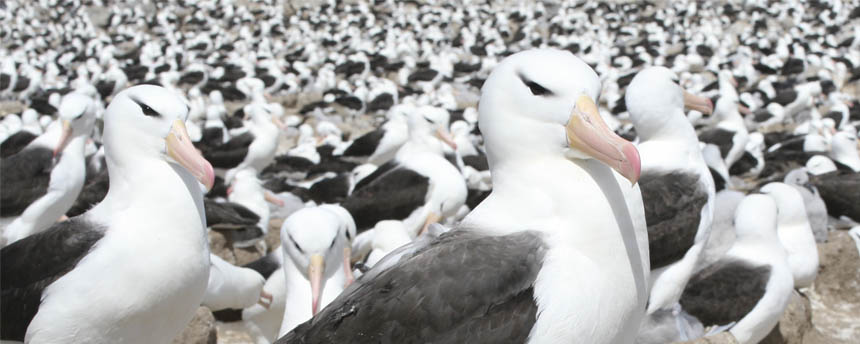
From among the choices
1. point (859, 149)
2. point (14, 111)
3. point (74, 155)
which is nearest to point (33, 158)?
point (74, 155)

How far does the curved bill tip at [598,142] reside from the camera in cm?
272

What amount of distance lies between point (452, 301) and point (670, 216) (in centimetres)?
272

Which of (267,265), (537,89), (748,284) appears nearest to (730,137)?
(748,284)

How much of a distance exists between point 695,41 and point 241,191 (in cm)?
2549

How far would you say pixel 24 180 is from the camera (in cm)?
741

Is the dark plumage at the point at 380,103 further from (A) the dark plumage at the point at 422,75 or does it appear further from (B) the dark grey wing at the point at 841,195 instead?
(B) the dark grey wing at the point at 841,195

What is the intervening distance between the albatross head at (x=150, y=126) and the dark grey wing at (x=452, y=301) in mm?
1297

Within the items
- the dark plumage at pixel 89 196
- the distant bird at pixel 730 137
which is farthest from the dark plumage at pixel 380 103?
the dark plumage at pixel 89 196

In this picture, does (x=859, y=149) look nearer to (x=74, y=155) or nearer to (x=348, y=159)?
(x=348, y=159)

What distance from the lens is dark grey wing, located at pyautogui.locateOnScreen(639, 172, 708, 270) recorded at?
507 centimetres

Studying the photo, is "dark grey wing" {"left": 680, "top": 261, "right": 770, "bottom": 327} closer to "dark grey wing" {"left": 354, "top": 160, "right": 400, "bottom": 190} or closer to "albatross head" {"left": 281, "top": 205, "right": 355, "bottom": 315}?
"albatross head" {"left": 281, "top": 205, "right": 355, "bottom": 315}

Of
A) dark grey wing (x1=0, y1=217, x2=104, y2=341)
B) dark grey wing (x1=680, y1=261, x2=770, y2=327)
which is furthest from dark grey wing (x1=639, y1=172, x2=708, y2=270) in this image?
dark grey wing (x1=0, y1=217, x2=104, y2=341)

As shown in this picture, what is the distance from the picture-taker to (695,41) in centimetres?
3169

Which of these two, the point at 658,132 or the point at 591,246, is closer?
the point at 591,246
